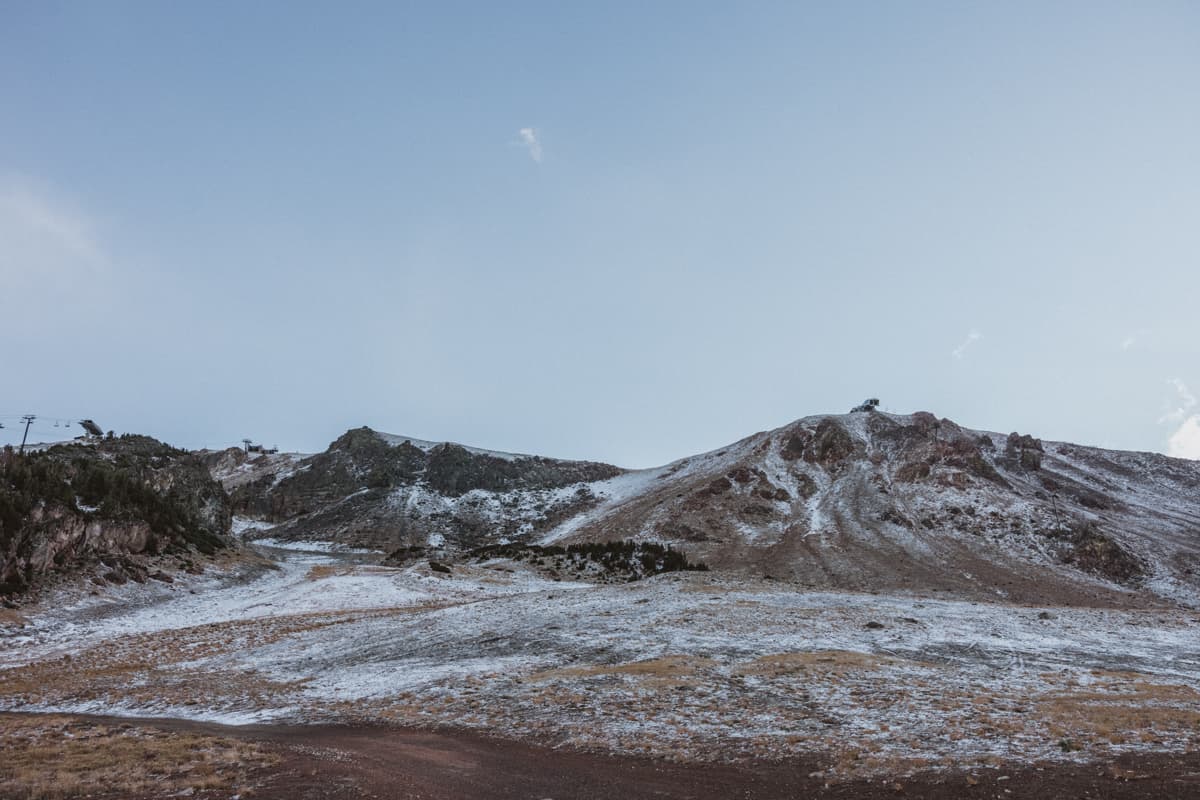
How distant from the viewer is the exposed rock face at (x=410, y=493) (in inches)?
3900

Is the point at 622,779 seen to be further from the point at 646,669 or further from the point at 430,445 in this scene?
the point at 430,445

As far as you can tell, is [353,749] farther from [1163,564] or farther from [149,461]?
[149,461]

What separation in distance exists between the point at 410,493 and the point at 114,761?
10514 centimetres

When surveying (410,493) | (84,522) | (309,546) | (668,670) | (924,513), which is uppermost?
(924,513)

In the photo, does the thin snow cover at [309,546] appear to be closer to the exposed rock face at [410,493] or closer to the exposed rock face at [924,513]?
the exposed rock face at [410,493]

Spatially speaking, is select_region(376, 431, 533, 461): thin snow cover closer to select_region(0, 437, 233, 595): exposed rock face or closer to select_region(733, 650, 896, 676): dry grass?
select_region(0, 437, 233, 595): exposed rock face

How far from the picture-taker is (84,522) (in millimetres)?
40594

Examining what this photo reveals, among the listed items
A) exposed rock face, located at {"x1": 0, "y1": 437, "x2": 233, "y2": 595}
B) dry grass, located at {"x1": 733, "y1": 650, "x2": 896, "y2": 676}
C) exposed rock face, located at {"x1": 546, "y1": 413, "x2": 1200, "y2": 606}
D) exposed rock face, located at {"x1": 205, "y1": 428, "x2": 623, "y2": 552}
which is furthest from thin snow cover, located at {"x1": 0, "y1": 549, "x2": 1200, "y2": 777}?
exposed rock face, located at {"x1": 205, "y1": 428, "x2": 623, "y2": 552}

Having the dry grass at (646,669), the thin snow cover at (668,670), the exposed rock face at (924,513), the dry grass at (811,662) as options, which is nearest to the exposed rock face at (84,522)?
the thin snow cover at (668,670)

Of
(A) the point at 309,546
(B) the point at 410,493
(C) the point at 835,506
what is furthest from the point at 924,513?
(A) the point at 309,546

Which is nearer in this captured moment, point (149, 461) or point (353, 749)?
point (353, 749)

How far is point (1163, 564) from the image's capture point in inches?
2383

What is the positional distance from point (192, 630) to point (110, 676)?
27.6 feet

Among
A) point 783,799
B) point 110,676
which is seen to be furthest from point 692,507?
point 783,799
